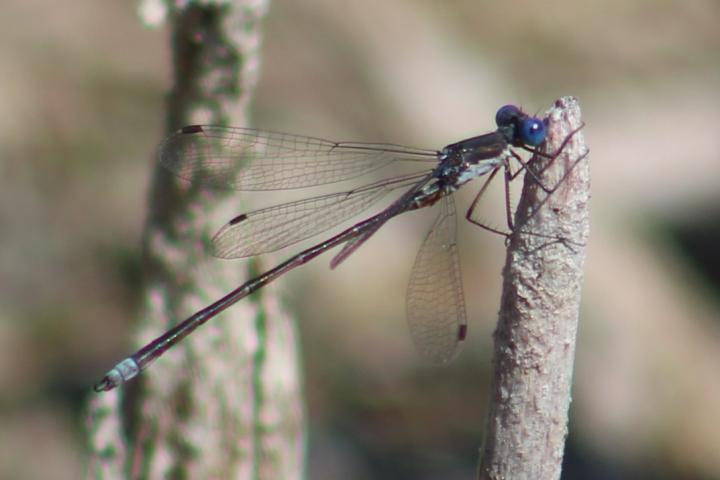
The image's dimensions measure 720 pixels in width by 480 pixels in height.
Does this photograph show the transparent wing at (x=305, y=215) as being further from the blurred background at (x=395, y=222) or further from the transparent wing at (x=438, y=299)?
the blurred background at (x=395, y=222)

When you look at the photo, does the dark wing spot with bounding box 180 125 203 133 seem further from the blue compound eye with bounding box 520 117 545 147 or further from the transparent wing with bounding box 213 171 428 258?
the blue compound eye with bounding box 520 117 545 147

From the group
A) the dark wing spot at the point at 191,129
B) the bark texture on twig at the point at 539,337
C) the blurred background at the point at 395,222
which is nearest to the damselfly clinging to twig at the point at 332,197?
the dark wing spot at the point at 191,129

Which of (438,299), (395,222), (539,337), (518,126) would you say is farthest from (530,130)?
(395,222)

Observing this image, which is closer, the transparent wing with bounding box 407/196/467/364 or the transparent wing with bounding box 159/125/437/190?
the transparent wing with bounding box 159/125/437/190

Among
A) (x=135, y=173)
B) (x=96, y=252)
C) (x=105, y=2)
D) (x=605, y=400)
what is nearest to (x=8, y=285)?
(x=96, y=252)

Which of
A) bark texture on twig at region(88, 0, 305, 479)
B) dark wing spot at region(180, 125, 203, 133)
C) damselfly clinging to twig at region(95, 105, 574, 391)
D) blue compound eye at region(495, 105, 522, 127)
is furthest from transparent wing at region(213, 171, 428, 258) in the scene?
blue compound eye at region(495, 105, 522, 127)

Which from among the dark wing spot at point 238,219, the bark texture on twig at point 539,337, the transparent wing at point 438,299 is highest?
the dark wing spot at point 238,219

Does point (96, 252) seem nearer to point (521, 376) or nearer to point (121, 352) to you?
point (121, 352)

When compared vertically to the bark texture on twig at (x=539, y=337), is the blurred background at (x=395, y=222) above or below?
above
